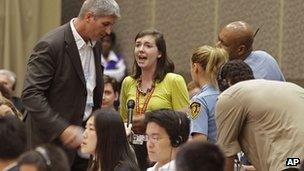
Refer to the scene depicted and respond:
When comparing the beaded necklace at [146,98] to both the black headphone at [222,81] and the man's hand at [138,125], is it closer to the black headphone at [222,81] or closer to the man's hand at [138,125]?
the man's hand at [138,125]

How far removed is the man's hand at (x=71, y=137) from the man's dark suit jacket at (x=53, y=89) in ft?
0.12

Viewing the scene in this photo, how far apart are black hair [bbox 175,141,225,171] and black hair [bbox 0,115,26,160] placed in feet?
3.74

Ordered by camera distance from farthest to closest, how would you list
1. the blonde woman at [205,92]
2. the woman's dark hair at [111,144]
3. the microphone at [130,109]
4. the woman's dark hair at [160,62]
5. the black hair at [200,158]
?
the woman's dark hair at [160,62]
the microphone at [130,109]
the blonde woman at [205,92]
the woman's dark hair at [111,144]
the black hair at [200,158]

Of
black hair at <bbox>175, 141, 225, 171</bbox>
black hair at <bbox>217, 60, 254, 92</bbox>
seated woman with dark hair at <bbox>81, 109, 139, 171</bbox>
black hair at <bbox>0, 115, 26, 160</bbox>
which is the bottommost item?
seated woman with dark hair at <bbox>81, 109, 139, 171</bbox>

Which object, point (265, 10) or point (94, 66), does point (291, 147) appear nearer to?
point (94, 66)

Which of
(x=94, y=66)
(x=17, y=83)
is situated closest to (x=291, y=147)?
(x=94, y=66)

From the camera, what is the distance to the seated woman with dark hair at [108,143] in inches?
200

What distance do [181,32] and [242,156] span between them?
368 cm

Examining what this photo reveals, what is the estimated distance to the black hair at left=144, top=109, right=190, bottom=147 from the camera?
16.8ft

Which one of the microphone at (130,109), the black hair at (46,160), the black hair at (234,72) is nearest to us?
the black hair at (46,160)

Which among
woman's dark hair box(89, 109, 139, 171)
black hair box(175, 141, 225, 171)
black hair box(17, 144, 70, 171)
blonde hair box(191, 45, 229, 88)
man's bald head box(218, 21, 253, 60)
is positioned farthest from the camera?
man's bald head box(218, 21, 253, 60)

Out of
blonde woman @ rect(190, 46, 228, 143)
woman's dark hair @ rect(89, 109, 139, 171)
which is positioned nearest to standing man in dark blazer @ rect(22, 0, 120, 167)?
woman's dark hair @ rect(89, 109, 139, 171)

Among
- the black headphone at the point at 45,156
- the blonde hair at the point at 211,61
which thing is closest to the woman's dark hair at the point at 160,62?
the blonde hair at the point at 211,61

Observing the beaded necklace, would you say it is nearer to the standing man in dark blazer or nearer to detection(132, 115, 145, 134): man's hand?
detection(132, 115, 145, 134): man's hand
